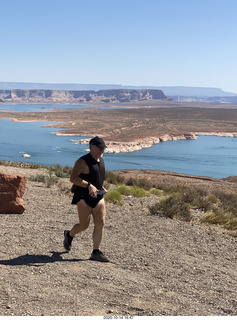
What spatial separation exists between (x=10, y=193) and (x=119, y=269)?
12.5 feet

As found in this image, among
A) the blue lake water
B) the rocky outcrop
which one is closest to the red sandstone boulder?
the blue lake water

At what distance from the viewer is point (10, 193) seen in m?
8.71

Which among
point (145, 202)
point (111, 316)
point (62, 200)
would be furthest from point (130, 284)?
point (145, 202)

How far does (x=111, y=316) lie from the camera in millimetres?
4016

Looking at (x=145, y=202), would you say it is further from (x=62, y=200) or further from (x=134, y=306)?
(x=134, y=306)

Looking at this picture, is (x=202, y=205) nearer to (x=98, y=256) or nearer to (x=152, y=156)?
(x=98, y=256)

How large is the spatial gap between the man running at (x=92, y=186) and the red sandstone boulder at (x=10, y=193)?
3015 millimetres

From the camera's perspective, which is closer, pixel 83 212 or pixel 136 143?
pixel 83 212

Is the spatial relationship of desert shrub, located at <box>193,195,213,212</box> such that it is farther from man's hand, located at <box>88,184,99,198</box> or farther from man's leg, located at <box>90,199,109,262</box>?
man's hand, located at <box>88,184,99,198</box>

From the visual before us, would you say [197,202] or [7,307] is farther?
[197,202]

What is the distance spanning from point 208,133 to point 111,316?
292 ft

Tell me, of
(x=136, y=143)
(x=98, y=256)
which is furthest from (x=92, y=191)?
(x=136, y=143)

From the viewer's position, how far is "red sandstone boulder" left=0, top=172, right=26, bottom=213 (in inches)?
339

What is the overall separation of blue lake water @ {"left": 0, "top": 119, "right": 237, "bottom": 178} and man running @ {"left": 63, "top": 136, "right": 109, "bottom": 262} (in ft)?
119
